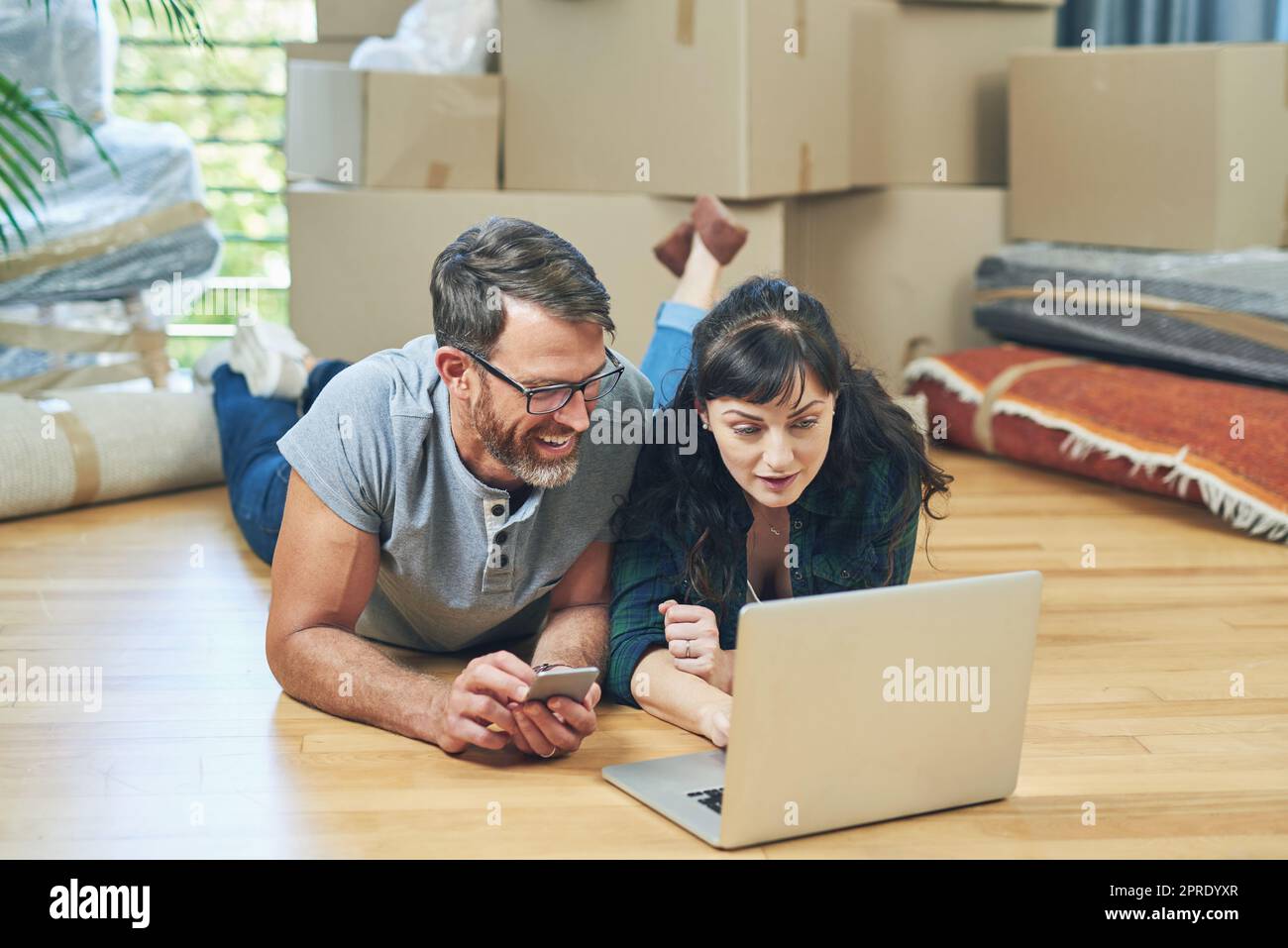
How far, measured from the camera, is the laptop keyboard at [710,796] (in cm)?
147

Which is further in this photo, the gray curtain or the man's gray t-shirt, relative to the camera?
the gray curtain

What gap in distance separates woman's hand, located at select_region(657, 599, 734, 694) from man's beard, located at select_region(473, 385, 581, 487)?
0.19 m

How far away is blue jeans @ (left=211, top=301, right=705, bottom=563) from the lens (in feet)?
7.59

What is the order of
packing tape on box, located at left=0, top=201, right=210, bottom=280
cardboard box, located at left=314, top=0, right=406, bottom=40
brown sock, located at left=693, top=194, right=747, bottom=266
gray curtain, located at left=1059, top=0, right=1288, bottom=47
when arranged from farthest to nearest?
gray curtain, located at left=1059, top=0, right=1288, bottom=47, cardboard box, located at left=314, top=0, right=406, bottom=40, packing tape on box, located at left=0, top=201, right=210, bottom=280, brown sock, located at left=693, top=194, right=747, bottom=266

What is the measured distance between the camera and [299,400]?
2.60 metres

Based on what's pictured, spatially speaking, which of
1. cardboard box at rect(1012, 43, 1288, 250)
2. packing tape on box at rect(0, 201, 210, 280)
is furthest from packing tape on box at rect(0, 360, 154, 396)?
cardboard box at rect(1012, 43, 1288, 250)

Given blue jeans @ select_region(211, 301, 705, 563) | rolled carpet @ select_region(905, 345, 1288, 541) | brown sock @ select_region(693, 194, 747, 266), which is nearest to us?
blue jeans @ select_region(211, 301, 705, 563)

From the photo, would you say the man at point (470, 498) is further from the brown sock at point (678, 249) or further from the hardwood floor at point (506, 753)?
the brown sock at point (678, 249)

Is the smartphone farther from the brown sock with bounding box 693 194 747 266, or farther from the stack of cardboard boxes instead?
the stack of cardboard boxes

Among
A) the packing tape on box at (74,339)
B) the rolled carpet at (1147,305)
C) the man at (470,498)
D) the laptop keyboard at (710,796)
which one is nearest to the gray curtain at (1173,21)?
the rolled carpet at (1147,305)

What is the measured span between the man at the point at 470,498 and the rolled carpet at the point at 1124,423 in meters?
1.29

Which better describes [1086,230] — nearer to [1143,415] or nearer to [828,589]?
[1143,415]

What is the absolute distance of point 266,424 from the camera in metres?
2.52

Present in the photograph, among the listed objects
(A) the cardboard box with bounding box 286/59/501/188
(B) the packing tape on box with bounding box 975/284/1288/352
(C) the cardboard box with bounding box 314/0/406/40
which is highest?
(C) the cardboard box with bounding box 314/0/406/40
